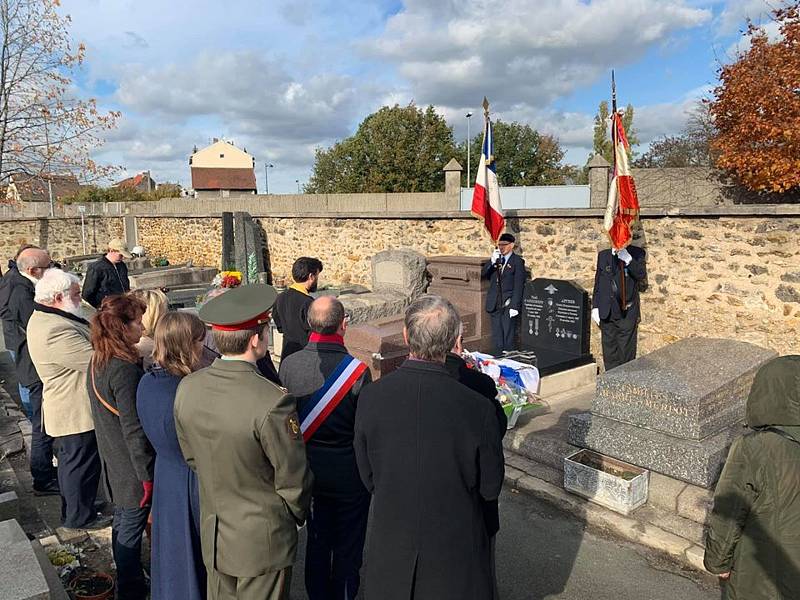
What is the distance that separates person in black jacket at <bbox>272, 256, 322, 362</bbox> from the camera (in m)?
5.24

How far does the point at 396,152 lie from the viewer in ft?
113

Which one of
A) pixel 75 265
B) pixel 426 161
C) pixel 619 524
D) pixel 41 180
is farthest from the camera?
pixel 426 161

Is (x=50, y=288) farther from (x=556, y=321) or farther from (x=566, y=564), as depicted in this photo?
(x=556, y=321)

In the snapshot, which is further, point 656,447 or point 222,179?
point 222,179

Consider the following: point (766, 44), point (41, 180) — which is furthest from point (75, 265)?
point (766, 44)

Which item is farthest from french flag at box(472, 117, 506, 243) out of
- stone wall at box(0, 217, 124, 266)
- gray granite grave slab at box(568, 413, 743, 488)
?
stone wall at box(0, 217, 124, 266)

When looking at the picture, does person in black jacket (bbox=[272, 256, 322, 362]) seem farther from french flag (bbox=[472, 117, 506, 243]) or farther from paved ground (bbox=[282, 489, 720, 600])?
french flag (bbox=[472, 117, 506, 243])

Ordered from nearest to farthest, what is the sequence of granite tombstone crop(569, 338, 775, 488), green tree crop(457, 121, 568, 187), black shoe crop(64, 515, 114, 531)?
black shoe crop(64, 515, 114, 531) → granite tombstone crop(569, 338, 775, 488) → green tree crop(457, 121, 568, 187)

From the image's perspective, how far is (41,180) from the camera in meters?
12.8

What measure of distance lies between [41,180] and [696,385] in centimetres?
1351

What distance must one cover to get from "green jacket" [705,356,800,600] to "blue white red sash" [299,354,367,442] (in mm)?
1702

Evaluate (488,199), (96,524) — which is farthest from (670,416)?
(488,199)

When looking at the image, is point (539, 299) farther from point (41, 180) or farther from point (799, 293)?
point (41, 180)

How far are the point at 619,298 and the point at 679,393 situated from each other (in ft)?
9.29
